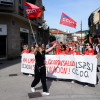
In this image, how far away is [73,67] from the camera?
6.38 m

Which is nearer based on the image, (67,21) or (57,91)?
(57,91)

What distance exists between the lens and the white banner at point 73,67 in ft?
19.1

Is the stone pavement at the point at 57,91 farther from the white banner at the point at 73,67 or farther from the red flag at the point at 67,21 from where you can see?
the red flag at the point at 67,21

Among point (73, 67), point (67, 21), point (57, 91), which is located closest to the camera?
point (57, 91)

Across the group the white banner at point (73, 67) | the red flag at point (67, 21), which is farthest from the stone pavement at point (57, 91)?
the red flag at point (67, 21)

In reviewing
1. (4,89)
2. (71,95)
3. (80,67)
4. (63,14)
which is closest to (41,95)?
(71,95)

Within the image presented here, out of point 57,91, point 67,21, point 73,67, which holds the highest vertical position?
point 67,21

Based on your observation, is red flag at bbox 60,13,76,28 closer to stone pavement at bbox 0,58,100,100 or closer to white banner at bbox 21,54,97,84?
white banner at bbox 21,54,97,84

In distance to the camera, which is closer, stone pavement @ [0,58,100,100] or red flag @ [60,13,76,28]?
stone pavement @ [0,58,100,100]

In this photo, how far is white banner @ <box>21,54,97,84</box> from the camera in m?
5.83

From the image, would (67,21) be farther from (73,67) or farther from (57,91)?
(57,91)

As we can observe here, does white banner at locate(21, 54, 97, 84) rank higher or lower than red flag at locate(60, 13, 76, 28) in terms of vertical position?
lower

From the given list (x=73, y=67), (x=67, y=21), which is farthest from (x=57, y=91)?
(x=67, y=21)

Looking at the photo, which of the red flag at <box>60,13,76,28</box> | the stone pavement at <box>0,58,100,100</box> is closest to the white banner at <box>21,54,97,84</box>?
the stone pavement at <box>0,58,100,100</box>
